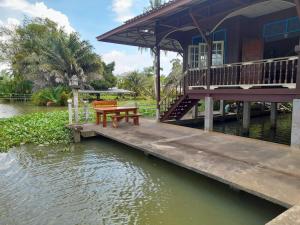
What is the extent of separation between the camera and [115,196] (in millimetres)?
3975

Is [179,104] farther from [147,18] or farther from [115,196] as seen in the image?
[115,196]

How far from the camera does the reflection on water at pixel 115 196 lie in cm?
335

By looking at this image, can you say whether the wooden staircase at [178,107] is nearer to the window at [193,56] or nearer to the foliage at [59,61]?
the window at [193,56]

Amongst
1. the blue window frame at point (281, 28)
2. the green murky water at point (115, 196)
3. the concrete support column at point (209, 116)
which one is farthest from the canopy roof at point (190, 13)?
the green murky water at point (115, 196)

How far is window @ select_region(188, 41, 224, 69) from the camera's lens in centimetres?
916

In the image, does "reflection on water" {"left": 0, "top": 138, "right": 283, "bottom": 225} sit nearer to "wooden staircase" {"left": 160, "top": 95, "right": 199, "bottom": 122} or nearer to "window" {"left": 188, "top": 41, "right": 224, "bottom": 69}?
"wooden staircase" {"left": 160, "top": 95, "right": 199, "bottom": 122}

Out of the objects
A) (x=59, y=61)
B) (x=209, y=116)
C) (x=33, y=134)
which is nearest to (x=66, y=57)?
(x=59, y=61)

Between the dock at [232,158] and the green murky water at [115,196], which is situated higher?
the dock at [232,158]

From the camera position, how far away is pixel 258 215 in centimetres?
337

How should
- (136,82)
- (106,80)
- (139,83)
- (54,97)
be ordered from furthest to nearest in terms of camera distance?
(106,80), (136,82), (139,83), (54,97)

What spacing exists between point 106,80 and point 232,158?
29658 millimetres

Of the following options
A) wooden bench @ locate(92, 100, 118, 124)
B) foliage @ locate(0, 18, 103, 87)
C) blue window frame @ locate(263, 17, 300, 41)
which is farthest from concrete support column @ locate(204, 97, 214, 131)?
foliage @ locate(0, 18, 103, 87)

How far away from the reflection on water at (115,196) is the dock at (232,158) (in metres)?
0.37

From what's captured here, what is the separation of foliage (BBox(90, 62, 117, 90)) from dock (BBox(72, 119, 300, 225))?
78.6 feet
